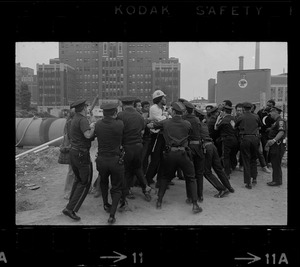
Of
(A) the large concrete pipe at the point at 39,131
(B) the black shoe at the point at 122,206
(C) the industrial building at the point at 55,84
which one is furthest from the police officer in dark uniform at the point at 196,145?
(A) the large concrete pipe at the point at 39,131

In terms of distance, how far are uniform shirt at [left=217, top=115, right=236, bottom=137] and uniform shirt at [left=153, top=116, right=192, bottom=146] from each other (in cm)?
172

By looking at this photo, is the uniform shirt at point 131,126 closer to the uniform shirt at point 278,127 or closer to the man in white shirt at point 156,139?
the man in white shirt at point 156,139

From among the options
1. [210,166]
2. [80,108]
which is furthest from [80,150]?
[210,166]

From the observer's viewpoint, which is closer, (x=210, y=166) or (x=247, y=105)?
(x=210, y=166)

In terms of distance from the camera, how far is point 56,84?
13.3 feet

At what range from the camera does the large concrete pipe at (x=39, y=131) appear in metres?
10.1

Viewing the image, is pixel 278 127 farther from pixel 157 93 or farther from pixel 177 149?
pixel 157 93

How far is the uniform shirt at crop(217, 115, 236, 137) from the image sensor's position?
5965 mm

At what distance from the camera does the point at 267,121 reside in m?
6.66

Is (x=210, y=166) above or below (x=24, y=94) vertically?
below

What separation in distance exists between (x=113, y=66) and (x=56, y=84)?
871mm
